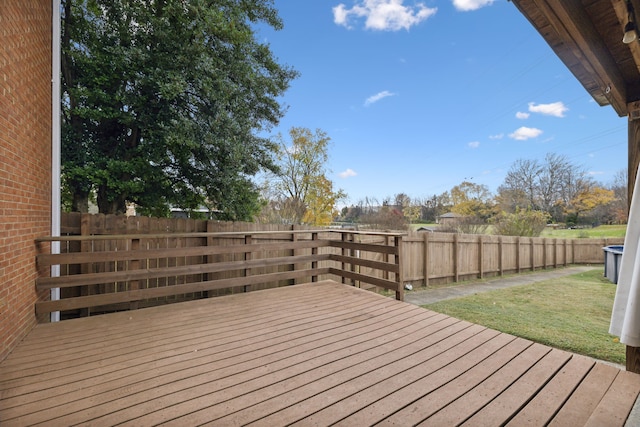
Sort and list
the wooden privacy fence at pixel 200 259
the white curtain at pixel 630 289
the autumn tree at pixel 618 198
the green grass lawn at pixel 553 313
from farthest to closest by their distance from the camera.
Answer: the autumn tree at pixel 618 198 → the wooden privacy fence at pixel 200 259 → the green grass lawn at pixel 553 313 → the white curtain at pixel 630 289

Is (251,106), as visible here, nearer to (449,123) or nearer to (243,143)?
(243,143)

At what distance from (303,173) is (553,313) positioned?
12.4m

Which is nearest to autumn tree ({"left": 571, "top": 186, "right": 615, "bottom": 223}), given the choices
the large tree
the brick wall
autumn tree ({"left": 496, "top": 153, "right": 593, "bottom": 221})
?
autumn tree ({"left": 496, "top": 153, "right": 593, "bottom": 221})

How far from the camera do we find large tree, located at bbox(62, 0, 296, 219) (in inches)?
184

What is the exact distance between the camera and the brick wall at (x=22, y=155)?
7.67 ft

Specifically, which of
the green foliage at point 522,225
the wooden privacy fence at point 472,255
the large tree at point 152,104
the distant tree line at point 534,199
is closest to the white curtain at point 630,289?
the wooden privacy fence at point 472,255

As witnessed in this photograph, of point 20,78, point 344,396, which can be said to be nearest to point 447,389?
point 344,396

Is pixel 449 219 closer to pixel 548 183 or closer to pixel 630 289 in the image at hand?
pixel 548 183

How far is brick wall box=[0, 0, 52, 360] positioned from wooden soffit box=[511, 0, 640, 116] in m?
3.80

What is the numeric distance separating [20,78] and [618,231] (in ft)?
80.9

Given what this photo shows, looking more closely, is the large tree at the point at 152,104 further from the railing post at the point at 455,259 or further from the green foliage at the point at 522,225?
→ the green foliage at the point at 522,225

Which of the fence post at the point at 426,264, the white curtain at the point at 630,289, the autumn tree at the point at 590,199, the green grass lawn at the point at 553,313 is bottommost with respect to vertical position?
the green grass lawn at the point at 553,313

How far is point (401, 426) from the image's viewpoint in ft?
4.99

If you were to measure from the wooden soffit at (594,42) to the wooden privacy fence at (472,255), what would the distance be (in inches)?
169
